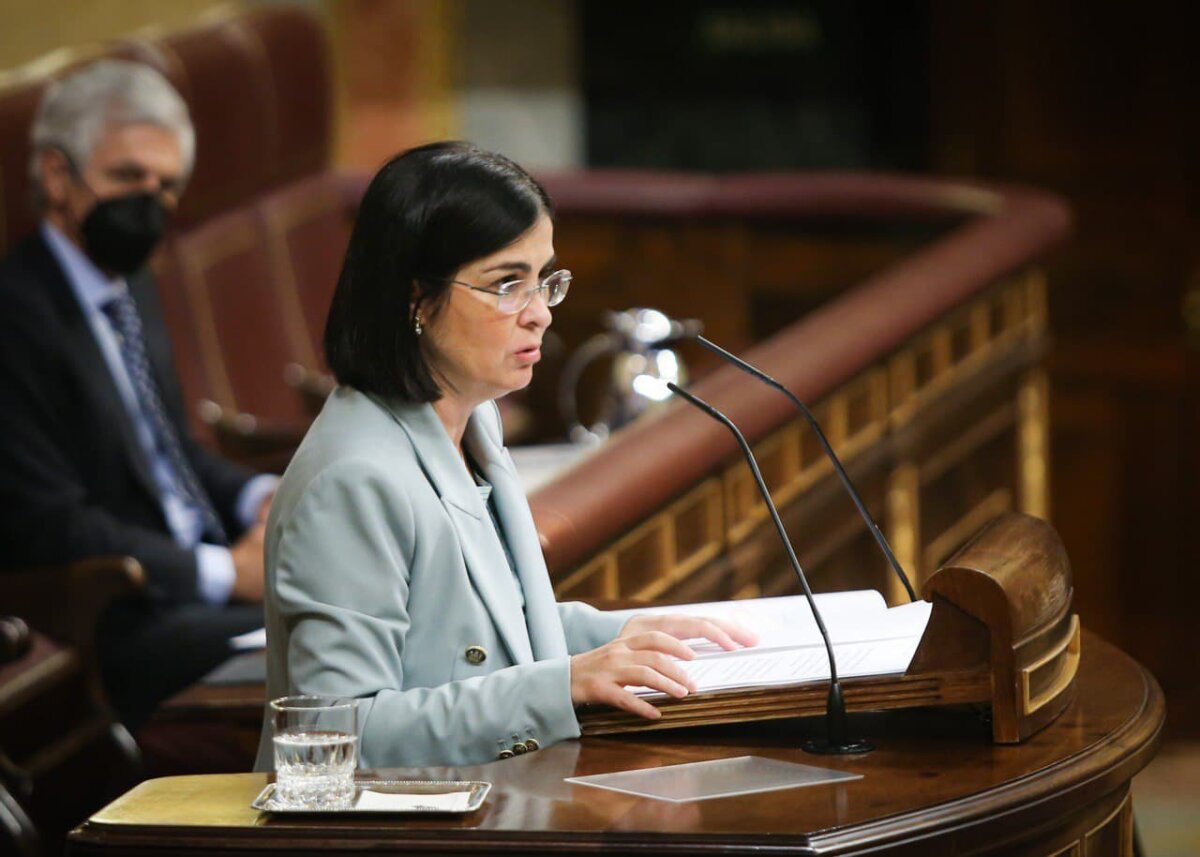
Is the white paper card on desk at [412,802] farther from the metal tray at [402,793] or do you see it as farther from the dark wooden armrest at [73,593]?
the dark wooden armrest at [73,593]

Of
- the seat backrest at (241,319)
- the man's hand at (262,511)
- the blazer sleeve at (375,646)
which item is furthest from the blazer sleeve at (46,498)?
the blazer sleeve at (375,646)

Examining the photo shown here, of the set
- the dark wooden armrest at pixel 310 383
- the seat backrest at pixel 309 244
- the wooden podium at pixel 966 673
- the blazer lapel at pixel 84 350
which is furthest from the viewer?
the seat backrest at pixel 309 244

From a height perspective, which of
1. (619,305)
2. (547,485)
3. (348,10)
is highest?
(348,10)

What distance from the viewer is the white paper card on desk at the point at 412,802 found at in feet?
5.46

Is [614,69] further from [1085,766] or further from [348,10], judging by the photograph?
[1085,766]

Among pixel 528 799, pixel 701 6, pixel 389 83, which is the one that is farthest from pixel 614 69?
pixel 528 799

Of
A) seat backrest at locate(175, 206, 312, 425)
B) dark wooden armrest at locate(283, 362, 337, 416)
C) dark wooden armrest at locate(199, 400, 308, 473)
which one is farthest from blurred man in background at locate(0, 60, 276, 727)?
seat backrest at locate(175, 206, 312, 425)

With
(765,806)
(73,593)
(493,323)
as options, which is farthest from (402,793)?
(73,593)

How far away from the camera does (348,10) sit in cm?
693

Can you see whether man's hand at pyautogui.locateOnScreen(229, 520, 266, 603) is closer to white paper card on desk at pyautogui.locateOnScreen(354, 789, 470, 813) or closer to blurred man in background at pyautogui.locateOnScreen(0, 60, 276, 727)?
blurred man in background at pyautogui.locateOnScreen(0, 60, 276, 727)

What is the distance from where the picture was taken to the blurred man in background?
11.8ft

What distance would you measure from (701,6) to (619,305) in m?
1.75

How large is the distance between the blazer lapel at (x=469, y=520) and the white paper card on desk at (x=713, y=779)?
28 centimetres

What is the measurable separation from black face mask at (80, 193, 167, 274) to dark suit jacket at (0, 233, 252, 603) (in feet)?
0.32
